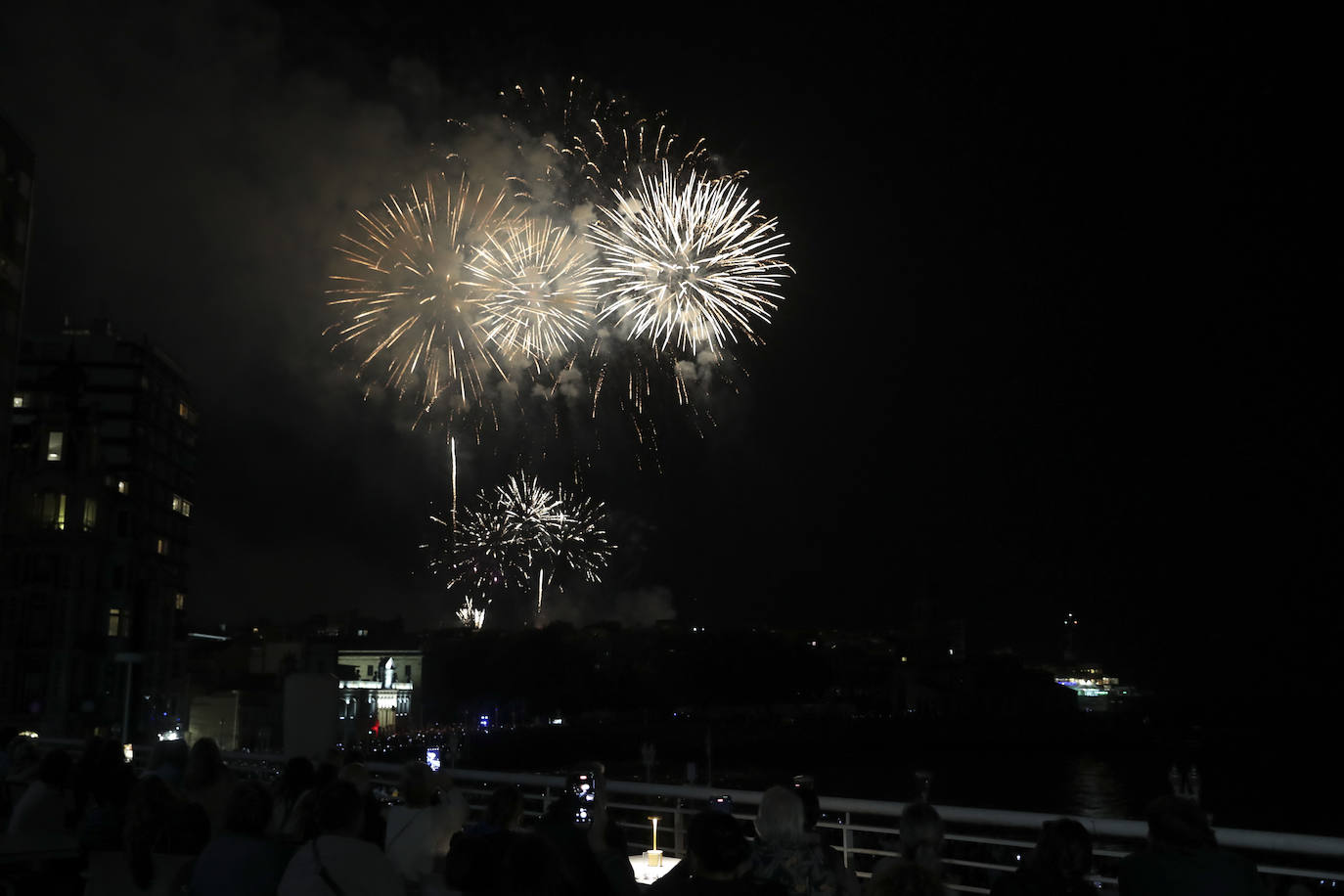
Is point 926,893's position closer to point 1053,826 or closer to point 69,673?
point 1053,826

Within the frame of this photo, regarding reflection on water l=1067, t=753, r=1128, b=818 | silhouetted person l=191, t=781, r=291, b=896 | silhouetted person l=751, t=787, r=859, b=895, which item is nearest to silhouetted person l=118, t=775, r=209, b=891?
silhouetted person l=191, t=781, r=291, b=896

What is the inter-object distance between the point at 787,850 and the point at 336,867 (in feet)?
6.39

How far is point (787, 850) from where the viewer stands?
4.86 metres

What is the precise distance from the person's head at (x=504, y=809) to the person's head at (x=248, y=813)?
47.5 inches

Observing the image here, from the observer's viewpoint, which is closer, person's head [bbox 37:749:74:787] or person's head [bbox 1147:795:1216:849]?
person's head [bbox 1147:795:1216:849]

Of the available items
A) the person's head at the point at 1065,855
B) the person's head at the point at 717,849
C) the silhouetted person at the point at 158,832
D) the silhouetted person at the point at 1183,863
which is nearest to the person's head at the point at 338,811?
the silhouetted person at the point at 158,832

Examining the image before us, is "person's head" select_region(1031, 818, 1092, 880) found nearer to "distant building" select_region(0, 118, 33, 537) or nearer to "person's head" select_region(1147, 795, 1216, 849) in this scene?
"person's head" select_region(1147, 795, 1216, 849)

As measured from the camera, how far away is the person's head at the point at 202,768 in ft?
24.6

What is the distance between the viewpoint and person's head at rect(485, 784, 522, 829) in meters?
6.12

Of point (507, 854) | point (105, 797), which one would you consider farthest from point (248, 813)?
point (105, 797)

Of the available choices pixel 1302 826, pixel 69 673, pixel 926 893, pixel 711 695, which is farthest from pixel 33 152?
pixel 711 695

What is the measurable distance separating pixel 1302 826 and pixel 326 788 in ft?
295

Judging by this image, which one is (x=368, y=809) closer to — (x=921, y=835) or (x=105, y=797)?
(x=105, y=797)

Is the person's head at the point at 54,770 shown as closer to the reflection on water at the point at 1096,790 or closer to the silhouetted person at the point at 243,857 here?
the silhouetted person at the point at 243,857
